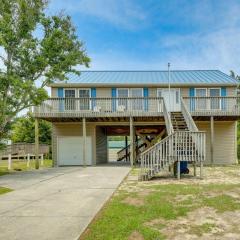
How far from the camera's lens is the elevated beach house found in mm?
21859

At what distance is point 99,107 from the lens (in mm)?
22609

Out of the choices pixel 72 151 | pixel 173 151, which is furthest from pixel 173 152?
pixel 72 151

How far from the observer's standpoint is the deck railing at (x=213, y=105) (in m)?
Answer: 21.8

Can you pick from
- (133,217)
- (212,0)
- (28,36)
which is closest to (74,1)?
(28,36)

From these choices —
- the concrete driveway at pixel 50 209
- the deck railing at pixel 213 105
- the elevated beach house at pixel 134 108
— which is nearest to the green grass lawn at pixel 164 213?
the concrete driveway at pixel 50 209

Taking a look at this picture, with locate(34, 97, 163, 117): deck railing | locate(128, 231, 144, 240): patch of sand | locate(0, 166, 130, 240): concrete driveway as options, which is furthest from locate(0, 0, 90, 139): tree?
locate(128, 231, 144, 240): patch of sand

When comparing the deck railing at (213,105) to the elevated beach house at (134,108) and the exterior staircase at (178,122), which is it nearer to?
the elevated beach house at (134,108)

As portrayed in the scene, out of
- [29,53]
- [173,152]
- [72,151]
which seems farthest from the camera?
[72,151]

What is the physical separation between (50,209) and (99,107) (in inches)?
578

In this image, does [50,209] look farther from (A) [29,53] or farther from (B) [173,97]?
(B) [173,97]

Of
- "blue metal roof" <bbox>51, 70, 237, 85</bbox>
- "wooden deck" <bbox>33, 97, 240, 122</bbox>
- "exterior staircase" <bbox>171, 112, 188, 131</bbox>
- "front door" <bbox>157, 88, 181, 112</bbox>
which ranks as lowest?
"exterior staircase" <bbox>171, 112, 188, 131</bbox>

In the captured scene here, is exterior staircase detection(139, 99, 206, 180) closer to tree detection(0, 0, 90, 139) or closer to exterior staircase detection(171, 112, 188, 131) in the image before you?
exterior staircase detection(171, 112, 188, 131)

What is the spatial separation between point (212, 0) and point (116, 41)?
1756cm

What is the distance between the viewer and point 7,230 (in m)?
6.34
